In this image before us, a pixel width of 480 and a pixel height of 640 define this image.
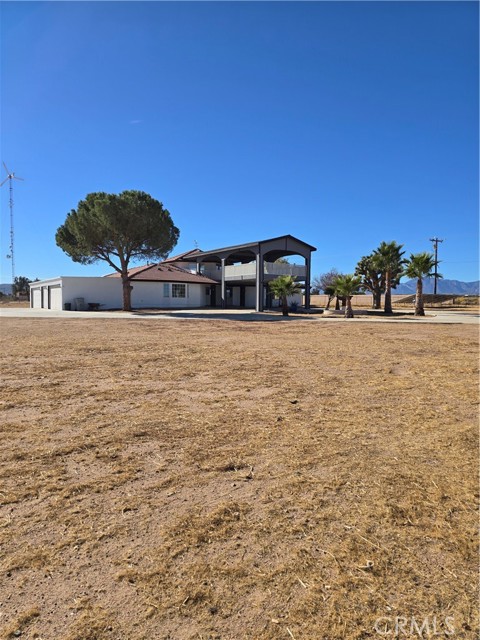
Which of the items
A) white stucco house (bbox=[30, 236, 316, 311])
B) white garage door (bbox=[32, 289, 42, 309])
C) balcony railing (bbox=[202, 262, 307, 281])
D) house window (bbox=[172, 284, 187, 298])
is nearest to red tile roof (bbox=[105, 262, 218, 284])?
white stucco house (bbox=[30, 236, 316, 311])

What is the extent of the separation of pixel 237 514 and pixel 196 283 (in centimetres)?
3820

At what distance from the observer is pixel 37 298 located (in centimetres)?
4281

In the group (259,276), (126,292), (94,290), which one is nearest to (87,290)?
(94,290)

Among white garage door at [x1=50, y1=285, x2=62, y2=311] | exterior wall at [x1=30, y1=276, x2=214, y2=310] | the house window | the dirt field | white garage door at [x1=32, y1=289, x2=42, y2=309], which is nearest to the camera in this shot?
the dirt field

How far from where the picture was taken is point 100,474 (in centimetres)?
312

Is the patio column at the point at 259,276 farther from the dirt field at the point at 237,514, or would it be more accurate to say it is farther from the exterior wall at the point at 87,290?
the dirt field at the point at 237,514

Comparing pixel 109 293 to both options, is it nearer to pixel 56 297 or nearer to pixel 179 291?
pixel 56 297

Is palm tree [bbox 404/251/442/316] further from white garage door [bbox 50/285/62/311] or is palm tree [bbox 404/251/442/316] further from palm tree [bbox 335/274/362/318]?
white garage door [bbox 50/285/62/311]

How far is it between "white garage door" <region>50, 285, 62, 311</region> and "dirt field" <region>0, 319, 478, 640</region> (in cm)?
3329

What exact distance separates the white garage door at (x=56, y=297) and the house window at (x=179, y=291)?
37.0 feet

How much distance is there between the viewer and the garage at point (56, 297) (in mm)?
35875

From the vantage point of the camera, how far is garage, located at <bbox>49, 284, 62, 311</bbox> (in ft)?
118

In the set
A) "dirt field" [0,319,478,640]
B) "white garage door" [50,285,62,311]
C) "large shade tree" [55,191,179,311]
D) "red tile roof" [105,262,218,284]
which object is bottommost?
"dirt field" [0,319,478,640]

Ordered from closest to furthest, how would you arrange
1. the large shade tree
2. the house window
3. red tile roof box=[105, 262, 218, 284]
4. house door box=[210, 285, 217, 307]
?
the large shade tree
red tile roof box=[105, 262, 218, 284]
the house window
house door box=[210, 285, 217, 307]
